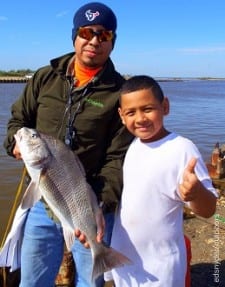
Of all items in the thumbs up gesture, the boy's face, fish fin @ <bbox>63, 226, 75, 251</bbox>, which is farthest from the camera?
fish fin @ <bbox>63, 226, 75, 251</bbox>

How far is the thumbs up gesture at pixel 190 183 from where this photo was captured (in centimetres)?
237

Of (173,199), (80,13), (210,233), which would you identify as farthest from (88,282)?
(210,233)

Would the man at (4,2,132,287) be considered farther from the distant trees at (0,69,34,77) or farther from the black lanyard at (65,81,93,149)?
the distant trees at (0,69,34,77)

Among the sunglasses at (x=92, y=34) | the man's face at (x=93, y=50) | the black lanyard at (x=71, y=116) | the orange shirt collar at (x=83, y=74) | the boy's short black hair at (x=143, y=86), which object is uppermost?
the sunglasses at (x=92, y=34)

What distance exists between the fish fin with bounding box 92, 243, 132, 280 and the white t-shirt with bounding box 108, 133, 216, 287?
63mm

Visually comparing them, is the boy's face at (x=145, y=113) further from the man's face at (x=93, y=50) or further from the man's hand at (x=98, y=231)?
the man's hand at (x=98, y=231)

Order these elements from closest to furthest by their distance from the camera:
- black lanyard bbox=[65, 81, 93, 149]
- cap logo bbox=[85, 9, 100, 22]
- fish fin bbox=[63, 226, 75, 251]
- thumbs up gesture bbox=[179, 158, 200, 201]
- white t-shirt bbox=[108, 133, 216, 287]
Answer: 1. thumbs up gesture bbox=[179, 158, 200, 201]
2. white t-shirt bbox=[108, 133, 216, 287]
3. fish fin bbox=[63, 226, 75, 251]
4. cap logo bbox=[85, 9, 100, 22]
5. black lanyard bbox=[65, 81, 93, 149]

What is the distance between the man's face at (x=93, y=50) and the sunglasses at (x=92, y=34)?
1cm

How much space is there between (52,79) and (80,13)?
0.56 m

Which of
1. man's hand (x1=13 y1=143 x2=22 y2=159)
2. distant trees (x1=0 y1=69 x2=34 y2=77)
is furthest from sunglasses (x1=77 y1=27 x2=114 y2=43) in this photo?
distant trees (x1=0 y1=69 x2=34 y2=77)

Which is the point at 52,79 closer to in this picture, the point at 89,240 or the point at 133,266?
the point at 89,240

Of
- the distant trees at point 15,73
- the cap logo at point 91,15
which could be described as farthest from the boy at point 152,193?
the distant trees at point 15,73

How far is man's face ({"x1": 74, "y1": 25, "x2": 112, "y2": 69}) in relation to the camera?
A: 3145mm

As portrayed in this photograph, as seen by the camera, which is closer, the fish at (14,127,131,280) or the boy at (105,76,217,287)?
the boy at (105,76,217,287)
